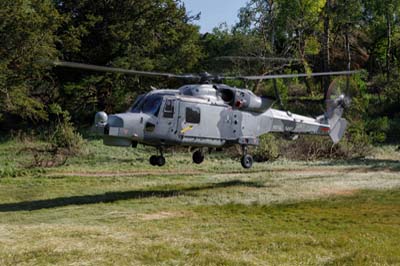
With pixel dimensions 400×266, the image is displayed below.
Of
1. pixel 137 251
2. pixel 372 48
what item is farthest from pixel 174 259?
pixel 372 48

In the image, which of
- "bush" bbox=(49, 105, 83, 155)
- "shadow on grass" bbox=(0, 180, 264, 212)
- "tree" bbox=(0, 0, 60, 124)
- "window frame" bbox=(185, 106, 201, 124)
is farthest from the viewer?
"tree" bbox=(0, 0, 60, 124)

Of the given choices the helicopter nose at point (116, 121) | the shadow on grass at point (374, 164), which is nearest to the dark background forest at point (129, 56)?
the shadow on grass at point (374, 164)

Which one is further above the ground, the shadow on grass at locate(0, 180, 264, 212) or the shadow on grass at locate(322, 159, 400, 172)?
the shadow on grass at locate(322, 159, 400, 172)

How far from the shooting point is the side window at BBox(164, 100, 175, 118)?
14539 mm

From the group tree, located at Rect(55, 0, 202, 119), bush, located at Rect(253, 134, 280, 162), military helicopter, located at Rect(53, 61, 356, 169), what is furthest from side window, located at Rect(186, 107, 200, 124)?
tree, located at Rect(55, 0, 202, 119)

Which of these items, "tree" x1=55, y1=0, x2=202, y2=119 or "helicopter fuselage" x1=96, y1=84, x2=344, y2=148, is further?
"tree" x1=55, y1=0, x2=202, y2=119

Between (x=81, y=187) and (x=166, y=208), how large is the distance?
15.4ft

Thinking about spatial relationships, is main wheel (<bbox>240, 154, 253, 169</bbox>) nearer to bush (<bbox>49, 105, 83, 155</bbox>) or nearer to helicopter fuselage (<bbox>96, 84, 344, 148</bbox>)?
helicopter fuselage (<bbox>96, 84, 344, 148</bbox>)

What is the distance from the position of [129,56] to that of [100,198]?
18.8 metres

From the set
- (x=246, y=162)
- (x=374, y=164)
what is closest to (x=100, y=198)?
(x=246, y=162)

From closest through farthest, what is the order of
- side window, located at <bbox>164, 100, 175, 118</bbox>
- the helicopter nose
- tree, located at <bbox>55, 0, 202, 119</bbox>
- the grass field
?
the grass field → the helicopter nose → side window, located at <bbox>164, 100, 175, 118</bbox> → tree, located at <bbox>55, 0, 202, 119</bbox>

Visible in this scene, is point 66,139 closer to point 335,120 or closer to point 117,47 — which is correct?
point 117,47

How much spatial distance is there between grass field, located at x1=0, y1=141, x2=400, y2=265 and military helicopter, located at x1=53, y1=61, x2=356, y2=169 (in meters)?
1.65

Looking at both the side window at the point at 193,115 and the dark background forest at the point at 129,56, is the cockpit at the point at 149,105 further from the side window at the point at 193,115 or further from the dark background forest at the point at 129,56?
the dark background forest at the point at 129,56
